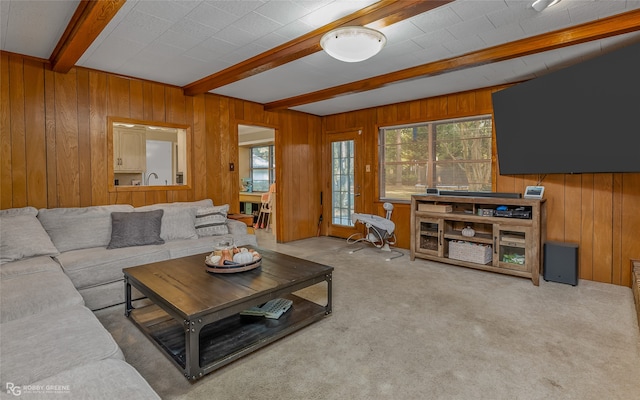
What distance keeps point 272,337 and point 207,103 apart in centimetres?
358

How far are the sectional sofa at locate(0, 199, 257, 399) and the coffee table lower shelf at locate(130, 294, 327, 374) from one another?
1.57ft

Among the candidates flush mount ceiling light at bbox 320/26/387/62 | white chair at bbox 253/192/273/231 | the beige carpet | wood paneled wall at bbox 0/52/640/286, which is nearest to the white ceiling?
flush mount ceiling light at bbox 320/26/387/62

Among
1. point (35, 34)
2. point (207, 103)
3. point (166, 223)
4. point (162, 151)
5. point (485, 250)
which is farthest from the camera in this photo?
point (162, 151)

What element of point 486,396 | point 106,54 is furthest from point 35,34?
point 486,396

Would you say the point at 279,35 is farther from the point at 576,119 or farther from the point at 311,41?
the point at 576,119

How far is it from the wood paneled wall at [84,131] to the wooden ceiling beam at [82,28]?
37cm

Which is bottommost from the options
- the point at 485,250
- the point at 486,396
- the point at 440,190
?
the point at 486,396

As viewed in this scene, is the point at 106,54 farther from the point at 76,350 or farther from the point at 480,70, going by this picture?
the point at 480,70

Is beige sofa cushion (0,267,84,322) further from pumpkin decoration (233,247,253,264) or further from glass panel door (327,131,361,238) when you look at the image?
glass panel door (327,131,361,238)

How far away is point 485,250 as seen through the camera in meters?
3.93

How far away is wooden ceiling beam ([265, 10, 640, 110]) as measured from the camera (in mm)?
2461

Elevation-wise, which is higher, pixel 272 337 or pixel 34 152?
pixel 34 152

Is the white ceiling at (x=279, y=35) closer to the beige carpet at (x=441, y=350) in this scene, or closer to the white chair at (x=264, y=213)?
the beige carpet at (x=441, y=350)

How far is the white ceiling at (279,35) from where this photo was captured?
7.59ft
